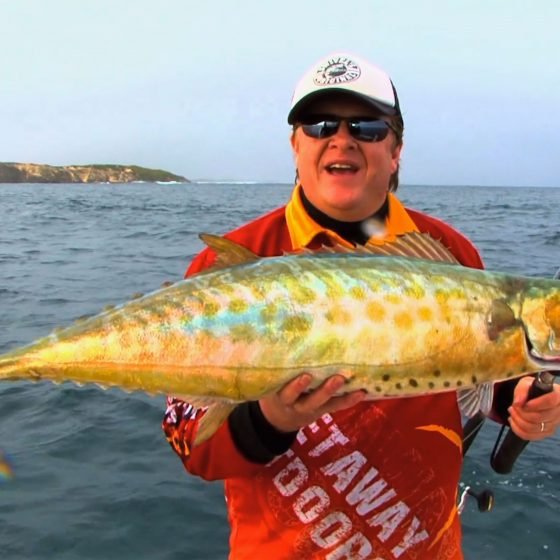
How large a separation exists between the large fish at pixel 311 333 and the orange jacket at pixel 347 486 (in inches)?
25.1

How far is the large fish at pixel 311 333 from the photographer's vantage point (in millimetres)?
2492

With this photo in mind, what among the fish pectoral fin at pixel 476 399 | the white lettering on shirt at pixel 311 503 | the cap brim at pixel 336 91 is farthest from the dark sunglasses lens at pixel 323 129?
the white lettering on shirt at pixel 311 503

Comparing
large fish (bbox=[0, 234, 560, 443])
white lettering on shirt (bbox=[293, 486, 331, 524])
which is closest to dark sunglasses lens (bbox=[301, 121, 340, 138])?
large fish (bbox=[0, 234, 560, 443])

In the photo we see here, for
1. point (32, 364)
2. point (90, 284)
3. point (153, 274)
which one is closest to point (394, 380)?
point (32, 364)

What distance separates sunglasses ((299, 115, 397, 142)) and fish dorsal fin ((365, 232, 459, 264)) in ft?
2.26

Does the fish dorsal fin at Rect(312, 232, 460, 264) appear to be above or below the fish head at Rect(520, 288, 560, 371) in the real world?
above

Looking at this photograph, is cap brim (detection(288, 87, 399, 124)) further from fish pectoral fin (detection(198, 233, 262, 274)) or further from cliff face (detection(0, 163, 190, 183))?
cliff face (detection(0, 163, 190, 183))

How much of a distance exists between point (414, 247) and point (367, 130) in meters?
0.77

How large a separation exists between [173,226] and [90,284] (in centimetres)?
1609

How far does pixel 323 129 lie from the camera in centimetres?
330

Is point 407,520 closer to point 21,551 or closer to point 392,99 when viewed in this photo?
point 392,99

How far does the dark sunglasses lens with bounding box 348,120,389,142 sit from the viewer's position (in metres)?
3.29

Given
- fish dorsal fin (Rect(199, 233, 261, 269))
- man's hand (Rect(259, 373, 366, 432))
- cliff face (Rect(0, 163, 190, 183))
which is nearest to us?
man's hand (Rect(259, 373, 366, 432))

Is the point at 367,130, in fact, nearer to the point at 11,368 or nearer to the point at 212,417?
the point at 212,417
